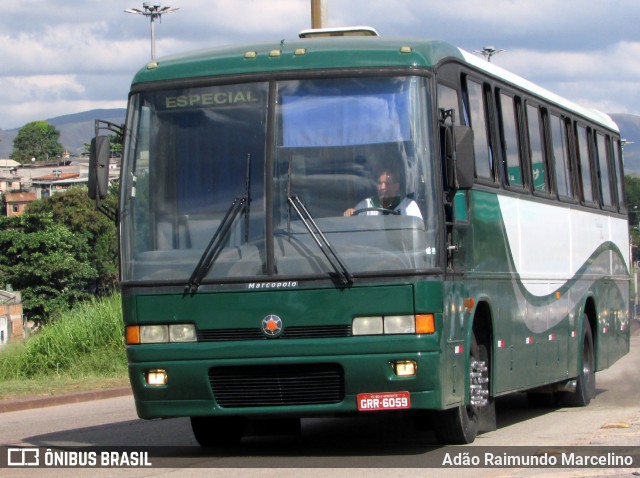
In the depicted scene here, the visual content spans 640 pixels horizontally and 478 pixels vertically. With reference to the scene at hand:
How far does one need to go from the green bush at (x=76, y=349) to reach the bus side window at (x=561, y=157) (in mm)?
11010

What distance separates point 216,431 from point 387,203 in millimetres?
2982

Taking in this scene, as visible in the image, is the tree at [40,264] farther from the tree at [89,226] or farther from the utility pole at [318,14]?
the utility pole at [318,14]

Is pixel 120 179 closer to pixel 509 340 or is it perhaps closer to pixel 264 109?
pixel 264 109

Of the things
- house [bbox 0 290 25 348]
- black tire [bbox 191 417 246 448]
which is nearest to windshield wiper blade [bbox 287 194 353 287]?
black tire [bbox 191 417 246 448]

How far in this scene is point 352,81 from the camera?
34.3 feet

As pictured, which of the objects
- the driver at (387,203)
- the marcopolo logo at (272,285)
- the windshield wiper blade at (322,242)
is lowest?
the marcopolo logo at (272,285)

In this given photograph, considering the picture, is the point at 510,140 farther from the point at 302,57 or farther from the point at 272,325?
the point at 272,325

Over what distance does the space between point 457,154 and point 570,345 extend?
552 cm

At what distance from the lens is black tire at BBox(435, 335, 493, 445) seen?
11.0 metres

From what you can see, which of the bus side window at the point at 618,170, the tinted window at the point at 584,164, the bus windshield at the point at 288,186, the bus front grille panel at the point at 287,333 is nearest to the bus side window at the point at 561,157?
the tinted window at the point at 584,164

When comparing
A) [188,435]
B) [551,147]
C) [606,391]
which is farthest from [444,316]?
[606,391]

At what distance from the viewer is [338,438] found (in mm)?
12398

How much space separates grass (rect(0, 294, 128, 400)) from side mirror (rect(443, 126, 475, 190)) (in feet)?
45.9

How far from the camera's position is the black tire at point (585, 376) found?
16.0 m
